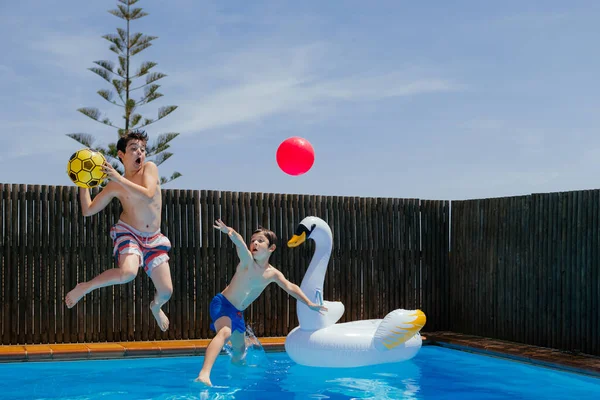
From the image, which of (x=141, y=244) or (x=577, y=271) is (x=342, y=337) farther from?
(x=577, y=271)

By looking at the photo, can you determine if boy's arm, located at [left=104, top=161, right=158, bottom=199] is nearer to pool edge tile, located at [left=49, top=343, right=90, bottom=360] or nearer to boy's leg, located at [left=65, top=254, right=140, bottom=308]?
boy's leg, located at [left=65, top=254, right=140, bottom=308]

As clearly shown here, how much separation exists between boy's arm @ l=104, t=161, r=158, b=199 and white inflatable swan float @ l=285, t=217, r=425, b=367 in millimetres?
2299

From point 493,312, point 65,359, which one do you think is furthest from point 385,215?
point 65,359

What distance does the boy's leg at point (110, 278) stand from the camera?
19.3ft

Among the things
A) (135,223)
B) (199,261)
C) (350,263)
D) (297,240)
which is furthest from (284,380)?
(350,263)

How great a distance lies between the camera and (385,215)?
1109 centimetres

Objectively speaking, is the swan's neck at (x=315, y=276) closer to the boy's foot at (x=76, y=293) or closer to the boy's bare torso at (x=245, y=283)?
the boy's bare torso at (x=245, y=283)

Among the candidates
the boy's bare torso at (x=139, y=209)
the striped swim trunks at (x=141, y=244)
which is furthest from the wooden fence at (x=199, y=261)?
the boy's bare torso at (x=139, y=209)

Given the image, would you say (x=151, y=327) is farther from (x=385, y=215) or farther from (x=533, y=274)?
(x=533, y=274)

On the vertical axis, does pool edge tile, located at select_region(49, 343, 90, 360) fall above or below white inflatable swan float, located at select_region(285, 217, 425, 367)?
below

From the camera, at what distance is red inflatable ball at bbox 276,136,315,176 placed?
8.52 m

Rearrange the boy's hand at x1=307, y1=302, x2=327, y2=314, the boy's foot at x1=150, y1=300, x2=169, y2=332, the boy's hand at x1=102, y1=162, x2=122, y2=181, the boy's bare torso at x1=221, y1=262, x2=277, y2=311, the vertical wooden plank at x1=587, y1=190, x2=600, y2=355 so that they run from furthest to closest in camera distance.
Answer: the vertical wooden plank at x1=587, y1=190, x2=600, y2=355, the boy's hand at x1=307, y1=302, x2=327, y2=314, the boy's bare torso at x1=221, y1=262, x2=277, y2=311, the boy's foot at x1=150, y1=300, x2=169, y2=332, the boy's hand at x1=102, y1=162, x2=122, y2=181

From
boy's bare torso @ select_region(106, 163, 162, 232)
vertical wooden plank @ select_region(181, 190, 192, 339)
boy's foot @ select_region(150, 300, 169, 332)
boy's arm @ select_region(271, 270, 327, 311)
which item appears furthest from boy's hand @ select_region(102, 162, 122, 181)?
vertical wooden plank @ select_region(181, 190, 192, 339)

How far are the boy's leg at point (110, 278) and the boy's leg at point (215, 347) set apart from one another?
4.09ft
